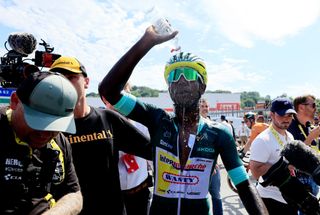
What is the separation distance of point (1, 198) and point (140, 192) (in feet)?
6.29

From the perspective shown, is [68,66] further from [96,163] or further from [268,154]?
[268,154]

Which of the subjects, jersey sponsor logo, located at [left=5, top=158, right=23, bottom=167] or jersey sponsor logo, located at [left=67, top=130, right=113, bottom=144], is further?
jersey sponsor logo, located at [left=67, top=130, right=113, bottom=144]

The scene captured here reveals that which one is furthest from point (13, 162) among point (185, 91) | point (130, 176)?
point (130, 176)

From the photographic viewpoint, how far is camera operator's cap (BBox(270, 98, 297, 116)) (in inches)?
141

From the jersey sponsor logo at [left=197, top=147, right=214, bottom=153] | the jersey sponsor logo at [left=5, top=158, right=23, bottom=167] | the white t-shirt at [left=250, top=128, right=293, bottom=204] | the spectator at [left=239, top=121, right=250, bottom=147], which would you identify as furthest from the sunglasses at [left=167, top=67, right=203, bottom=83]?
the spectator at [left=239, top=121, right=250, bottom=147]

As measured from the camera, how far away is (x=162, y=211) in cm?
198

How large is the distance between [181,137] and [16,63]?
6.72 feet

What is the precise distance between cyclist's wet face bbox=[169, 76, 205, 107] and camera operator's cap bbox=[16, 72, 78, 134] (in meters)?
0.77

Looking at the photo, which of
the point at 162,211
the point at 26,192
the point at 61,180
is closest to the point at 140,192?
the point at 162,211

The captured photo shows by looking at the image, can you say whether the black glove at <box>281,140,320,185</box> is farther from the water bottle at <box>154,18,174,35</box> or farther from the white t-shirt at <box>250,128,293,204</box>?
the white t-shirt at <box>250,128,293,204</box>

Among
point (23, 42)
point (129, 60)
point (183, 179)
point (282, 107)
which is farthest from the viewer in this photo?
point (282, 107)

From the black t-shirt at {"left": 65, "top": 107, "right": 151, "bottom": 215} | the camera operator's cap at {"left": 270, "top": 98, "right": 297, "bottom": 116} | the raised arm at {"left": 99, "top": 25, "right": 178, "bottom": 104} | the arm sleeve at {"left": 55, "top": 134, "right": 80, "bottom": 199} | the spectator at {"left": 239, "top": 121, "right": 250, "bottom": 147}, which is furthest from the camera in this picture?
the spectator at {"left": 239, "top": 121, "right": 250, "bottom": 147}

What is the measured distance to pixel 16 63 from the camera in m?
3.18

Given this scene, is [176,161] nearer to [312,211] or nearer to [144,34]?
[144,34]
